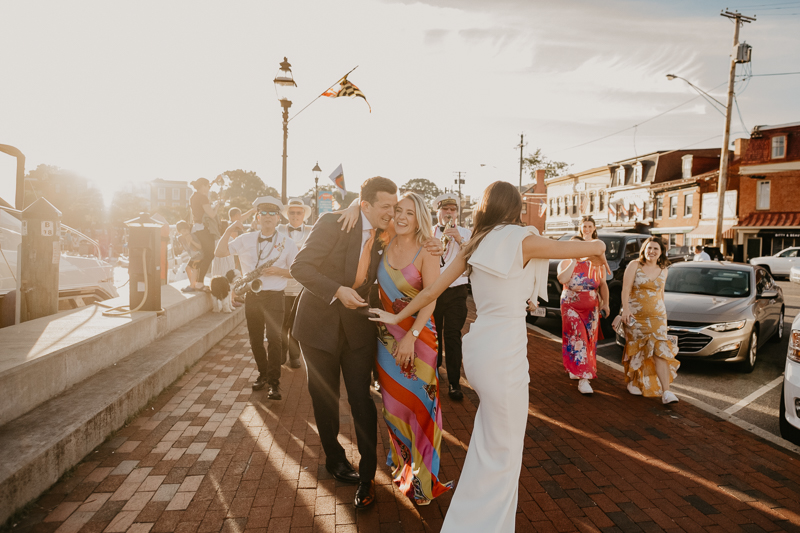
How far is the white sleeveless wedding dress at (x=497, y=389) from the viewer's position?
8.05 ft

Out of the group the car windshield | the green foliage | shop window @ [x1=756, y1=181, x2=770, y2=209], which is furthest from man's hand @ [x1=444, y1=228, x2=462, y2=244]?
the green foliage

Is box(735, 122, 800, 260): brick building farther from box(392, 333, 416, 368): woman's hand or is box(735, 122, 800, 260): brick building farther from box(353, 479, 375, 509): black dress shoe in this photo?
box(353, 479, 375, 509): black dress shoe

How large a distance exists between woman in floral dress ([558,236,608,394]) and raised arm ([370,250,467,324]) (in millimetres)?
3303

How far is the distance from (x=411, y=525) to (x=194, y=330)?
5415 millimetres

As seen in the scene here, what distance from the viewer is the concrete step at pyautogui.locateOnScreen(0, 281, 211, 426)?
11.2 feet

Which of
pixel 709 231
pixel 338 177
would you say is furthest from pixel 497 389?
pixel 709 231

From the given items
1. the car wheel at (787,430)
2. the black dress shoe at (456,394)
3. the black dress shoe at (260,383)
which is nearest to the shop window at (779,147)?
the car wheel at (787,430)

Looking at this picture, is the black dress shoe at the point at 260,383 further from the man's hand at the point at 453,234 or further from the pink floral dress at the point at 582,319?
the pink floral dress at the point at 582,319

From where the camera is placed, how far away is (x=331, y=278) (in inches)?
125

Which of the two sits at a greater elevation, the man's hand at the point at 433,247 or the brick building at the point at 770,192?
the brick building at the point at 770,192

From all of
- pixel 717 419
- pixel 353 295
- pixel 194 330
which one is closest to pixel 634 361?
pixel 717 419

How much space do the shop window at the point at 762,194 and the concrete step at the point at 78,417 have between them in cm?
3752

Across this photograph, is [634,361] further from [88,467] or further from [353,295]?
[88,467]

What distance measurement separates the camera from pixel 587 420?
4770 mm
